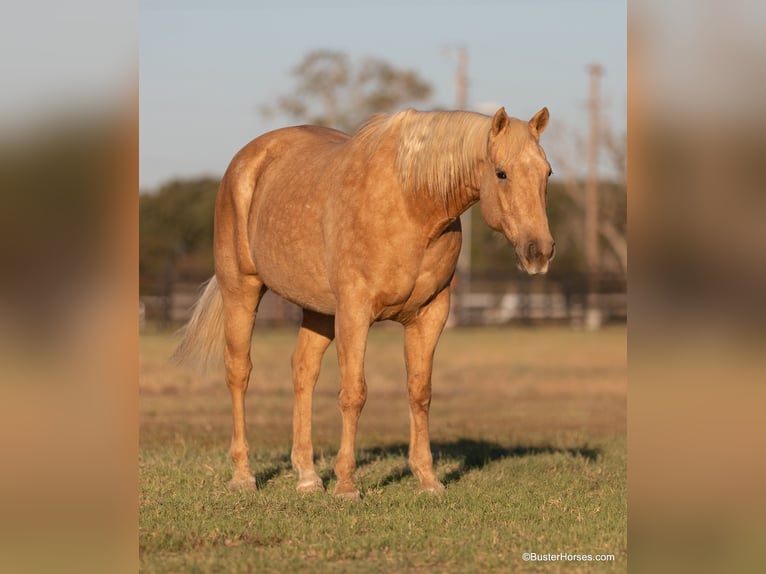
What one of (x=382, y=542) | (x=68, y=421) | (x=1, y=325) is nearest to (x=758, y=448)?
(x=68, y=421)

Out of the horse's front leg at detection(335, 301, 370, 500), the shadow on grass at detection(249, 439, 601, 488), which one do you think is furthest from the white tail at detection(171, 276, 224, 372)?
the horse's front leg at detection(335, 301, 370, 500)

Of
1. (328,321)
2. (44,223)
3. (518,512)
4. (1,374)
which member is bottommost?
(518,512)

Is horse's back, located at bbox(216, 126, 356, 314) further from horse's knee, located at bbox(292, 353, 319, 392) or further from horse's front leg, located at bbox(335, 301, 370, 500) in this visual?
horse's knee, located at bbox(292, 353, 319, 392)

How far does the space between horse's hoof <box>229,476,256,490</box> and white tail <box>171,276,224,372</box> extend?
1333mm

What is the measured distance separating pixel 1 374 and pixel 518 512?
4.14 metres

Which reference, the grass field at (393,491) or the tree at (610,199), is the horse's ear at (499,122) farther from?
the tree at (610,199)

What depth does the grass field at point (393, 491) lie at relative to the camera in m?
5.32

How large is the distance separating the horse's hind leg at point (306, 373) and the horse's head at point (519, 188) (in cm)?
230

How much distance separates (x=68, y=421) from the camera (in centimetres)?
290

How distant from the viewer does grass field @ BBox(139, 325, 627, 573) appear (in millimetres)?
5316

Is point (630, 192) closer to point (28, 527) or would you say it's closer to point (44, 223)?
point (44, 223)

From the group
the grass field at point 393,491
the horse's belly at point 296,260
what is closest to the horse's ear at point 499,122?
the horse's belly at point 296,260

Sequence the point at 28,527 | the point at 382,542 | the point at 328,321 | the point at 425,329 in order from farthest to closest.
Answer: the point at 328,321, the point at 425,329, the point at 382,542, the point at 28,527

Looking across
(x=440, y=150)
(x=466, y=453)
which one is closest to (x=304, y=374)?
(x=466, y=453)
